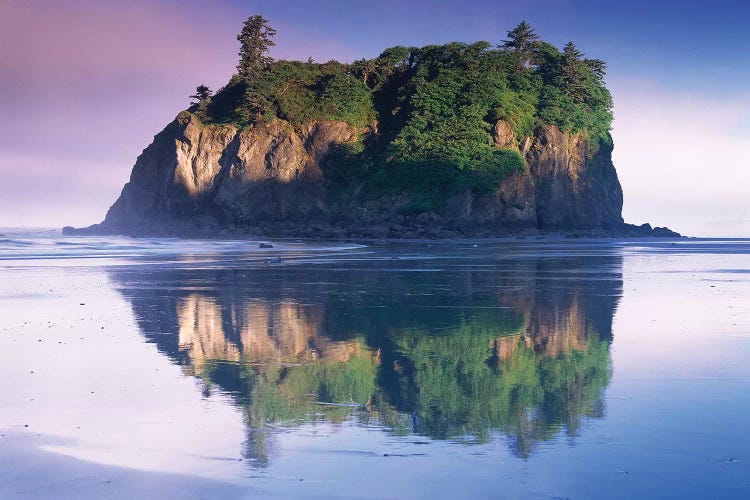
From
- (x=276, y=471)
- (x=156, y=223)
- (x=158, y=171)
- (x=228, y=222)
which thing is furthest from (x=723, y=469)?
(x=158, y=171)

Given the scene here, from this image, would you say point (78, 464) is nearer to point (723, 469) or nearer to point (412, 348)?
point (723, 469)

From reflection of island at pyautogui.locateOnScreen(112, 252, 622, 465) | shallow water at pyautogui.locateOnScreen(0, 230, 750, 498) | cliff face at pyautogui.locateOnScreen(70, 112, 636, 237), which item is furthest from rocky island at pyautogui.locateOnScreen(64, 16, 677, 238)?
shallow water at pyautogui.locateOnScreen(0, 230, 750, 498)

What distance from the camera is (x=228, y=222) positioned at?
73562 mm

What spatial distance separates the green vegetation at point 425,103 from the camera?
69000mm

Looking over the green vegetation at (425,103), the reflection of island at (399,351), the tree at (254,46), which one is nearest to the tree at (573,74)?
the green vegetation at (425,103)

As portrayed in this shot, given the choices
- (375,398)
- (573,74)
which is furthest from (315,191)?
(375,398)

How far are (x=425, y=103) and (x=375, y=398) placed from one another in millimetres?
67151

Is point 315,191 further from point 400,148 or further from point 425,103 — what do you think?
point 425,103

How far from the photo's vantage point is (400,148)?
70125 mm

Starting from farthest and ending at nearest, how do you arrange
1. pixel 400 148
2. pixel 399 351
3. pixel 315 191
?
pixel 315 191
pixel 400 148
pixel 399 351

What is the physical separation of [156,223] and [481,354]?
244 ft

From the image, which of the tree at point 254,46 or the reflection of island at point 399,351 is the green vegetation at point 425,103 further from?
the reflection of island at point 399,351

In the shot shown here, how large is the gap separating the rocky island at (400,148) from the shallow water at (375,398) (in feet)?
175

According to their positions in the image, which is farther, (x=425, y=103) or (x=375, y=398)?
(x=425, y=103)
